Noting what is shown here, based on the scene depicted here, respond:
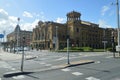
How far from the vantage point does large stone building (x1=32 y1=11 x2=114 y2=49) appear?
286 feet

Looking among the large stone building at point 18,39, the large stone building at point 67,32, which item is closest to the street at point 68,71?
the large stone building at point 18,39

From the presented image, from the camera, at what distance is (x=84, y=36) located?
96.3 m

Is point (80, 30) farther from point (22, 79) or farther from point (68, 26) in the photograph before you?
point (22, 79)

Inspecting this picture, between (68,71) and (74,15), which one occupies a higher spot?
(74,15)

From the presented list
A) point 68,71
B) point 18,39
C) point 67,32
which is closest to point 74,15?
point 67,32

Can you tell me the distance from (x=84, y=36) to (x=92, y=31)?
8.46 meters

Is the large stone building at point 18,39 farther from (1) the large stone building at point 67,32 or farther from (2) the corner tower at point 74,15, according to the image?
(2) the corner tower at point 74,15

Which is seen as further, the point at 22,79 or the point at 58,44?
the point at 58,44

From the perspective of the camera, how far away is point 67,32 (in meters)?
90.9

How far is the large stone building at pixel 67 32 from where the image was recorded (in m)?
87.3

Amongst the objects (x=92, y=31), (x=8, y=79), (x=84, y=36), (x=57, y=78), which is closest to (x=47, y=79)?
(x=57, y=78)

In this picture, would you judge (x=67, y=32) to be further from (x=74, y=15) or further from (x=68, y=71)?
(x=68, y=71)

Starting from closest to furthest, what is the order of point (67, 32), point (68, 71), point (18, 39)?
point (68, 71) → point (18, 39) → point (67, 32)

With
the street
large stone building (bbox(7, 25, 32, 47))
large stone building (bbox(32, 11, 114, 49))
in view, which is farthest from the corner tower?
the street
